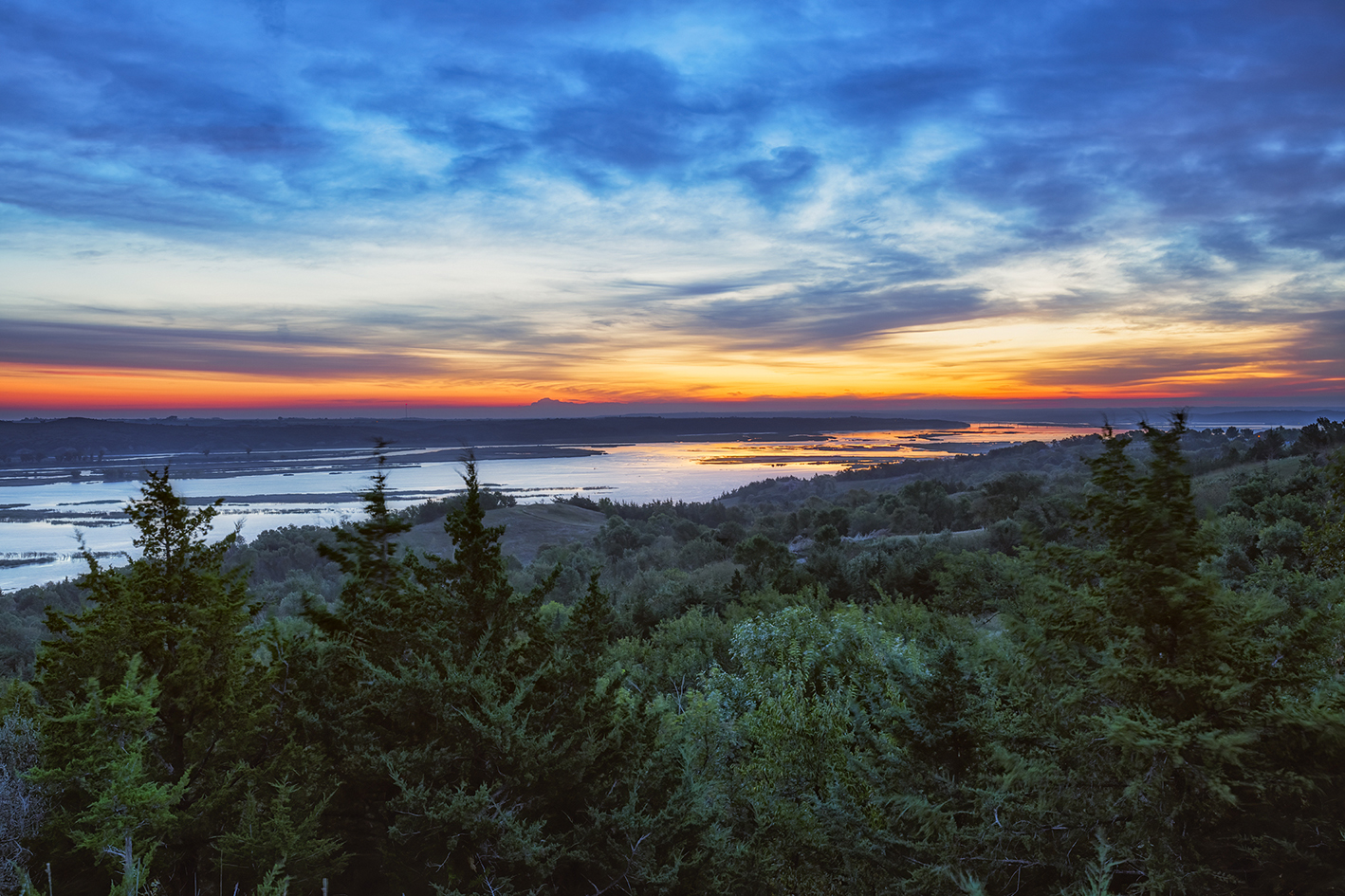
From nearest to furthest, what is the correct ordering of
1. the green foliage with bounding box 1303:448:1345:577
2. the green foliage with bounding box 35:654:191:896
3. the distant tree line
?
the distant tree line, the green foliage with bounding box 35:654:191:896, the green foliage with bounding box 1303:448:1345:577

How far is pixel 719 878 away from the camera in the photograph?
34.2ft

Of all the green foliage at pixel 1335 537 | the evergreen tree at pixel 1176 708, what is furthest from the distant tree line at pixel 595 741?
the green foliage at pixel 1335 537

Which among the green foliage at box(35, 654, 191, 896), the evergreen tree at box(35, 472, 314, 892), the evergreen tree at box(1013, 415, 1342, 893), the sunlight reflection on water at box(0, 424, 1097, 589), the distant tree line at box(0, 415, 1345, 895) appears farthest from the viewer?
the sunlight reflection on water at box(0, 424, 1097, 589)

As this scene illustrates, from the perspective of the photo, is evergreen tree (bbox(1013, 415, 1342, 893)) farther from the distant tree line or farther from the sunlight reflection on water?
the sunlight reflection on water

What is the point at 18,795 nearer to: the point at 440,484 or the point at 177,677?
the point at 177,677

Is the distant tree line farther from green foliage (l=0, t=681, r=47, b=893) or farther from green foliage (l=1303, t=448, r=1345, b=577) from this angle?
green foliage (l=1303, t=448, r=1345, b=577)

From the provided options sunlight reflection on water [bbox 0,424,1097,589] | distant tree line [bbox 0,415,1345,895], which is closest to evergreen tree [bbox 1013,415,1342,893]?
distant tree line [bbox 0,415,1345,895]

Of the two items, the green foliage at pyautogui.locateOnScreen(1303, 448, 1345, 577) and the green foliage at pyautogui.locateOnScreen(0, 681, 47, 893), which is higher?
the green foliage at pyautogui.locateOnScreen(1303, 448, 1345, 577)

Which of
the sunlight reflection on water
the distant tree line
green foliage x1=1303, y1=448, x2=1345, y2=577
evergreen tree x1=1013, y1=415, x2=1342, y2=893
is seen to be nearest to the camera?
evergreen tree x1=1013, y1=415, x2=1342, y2=893

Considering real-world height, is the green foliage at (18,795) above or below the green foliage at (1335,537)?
below

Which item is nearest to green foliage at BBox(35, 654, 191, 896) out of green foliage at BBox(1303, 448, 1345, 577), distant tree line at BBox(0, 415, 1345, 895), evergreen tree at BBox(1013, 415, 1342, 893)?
distant tree line at BBox(0, 415, 1345, 895)

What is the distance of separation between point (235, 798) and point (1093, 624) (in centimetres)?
998

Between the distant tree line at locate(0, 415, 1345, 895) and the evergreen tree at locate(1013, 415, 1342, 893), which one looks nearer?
the evergreen tree at locate(1013, 415, 1342, 893)

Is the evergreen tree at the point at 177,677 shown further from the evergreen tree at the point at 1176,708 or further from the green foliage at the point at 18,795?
the evergreen tree at the point at 1176,708
